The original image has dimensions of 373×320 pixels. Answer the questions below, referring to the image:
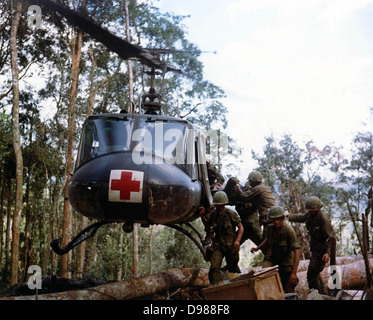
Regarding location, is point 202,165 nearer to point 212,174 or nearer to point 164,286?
point 212,174

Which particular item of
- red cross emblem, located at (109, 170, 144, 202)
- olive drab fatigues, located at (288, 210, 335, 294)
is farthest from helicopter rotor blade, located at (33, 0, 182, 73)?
olive drab fatigues, located at (288, 210, 335, 294)

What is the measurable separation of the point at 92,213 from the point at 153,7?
73.7ft

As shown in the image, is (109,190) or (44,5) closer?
(44,5)

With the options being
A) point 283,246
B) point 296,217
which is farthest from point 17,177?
point 283,246

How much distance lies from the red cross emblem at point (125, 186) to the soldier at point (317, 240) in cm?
286

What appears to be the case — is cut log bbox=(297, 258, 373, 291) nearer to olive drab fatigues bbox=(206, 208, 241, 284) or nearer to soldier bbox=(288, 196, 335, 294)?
soldier bbox=(288, 196, 335, 294)

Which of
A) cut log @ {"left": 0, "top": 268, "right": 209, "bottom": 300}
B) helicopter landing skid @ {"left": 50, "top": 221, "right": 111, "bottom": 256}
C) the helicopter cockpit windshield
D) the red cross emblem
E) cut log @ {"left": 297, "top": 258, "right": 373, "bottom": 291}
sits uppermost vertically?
the helicopter cockpit windshield

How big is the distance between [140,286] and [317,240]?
3.28 metres

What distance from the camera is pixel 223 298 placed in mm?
4551

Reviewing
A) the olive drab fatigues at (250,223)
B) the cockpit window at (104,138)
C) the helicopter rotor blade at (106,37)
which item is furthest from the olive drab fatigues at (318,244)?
the helicopter rotor blade at (106,37)

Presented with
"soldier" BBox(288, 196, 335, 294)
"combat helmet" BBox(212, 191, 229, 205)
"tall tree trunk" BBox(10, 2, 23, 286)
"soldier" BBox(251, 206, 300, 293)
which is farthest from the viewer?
"tall tree trunk" BBox(10, 2, 23, 286)

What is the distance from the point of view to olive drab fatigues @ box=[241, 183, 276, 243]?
7.57 m
